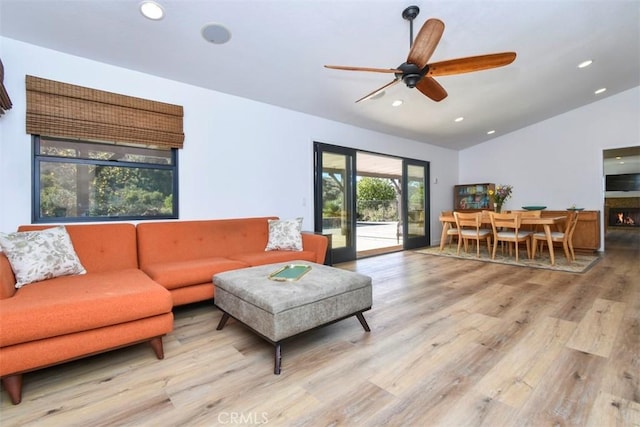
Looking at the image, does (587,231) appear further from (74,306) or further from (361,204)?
(74,306)

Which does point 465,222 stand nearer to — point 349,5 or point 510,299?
point 510,299

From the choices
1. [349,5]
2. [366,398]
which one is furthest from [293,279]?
[349,5]

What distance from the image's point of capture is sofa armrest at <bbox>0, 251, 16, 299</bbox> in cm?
173

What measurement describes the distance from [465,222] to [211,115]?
4.72 meters

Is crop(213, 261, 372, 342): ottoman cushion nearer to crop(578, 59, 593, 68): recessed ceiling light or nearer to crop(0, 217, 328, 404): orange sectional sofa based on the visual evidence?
crop(0, 217, 328, 404): orange sectional sofa

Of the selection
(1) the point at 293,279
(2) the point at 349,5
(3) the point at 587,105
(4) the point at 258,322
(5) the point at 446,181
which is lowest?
(4) the point at 258,322

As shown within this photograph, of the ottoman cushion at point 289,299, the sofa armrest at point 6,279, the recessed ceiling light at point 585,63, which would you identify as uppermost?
the recessed ceiling light at point 585,63

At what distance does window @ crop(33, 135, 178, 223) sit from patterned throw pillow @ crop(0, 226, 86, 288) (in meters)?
0.54

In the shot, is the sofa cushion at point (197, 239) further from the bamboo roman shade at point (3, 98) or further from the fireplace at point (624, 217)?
the fireplace at point (624, 217)

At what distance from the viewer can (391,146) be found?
5969mm

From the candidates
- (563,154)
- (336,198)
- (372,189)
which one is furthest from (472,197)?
(372,189)

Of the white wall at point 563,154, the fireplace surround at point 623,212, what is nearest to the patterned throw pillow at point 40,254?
the white wall at point 563,154

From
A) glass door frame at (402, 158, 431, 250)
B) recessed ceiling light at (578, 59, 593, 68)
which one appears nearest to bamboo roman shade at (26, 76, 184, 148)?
glass door frame at (402, 158, 431, 250)

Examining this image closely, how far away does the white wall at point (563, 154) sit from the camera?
5.65 meters
